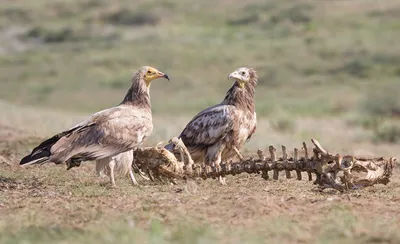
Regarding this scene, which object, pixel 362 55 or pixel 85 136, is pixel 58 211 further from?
pixel 362 55

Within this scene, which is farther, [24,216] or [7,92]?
[7,92]

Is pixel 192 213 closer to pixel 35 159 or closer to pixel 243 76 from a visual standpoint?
pixel 35 159

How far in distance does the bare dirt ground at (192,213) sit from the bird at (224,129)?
768mm

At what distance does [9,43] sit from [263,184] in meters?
44.2

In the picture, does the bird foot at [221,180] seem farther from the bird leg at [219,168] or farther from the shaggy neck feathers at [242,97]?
the shaggy neck feathers at [242,97]

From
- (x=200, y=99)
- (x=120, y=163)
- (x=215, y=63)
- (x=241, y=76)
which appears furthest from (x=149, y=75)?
(x=215, y=63)

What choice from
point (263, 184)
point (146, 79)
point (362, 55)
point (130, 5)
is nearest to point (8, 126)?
point (146, 79)

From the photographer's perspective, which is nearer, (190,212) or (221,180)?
(190,212)

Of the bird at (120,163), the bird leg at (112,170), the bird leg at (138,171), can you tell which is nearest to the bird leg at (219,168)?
the bird leg at (138,171)

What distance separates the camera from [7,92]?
36938 mm

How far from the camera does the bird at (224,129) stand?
1177 cm

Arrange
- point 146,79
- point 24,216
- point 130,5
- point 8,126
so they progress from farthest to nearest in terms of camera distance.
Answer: point 130,5
point 8,126
point 146,79
point 24,216

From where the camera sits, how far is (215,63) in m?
41.7

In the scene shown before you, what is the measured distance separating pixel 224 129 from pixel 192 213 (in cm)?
385
